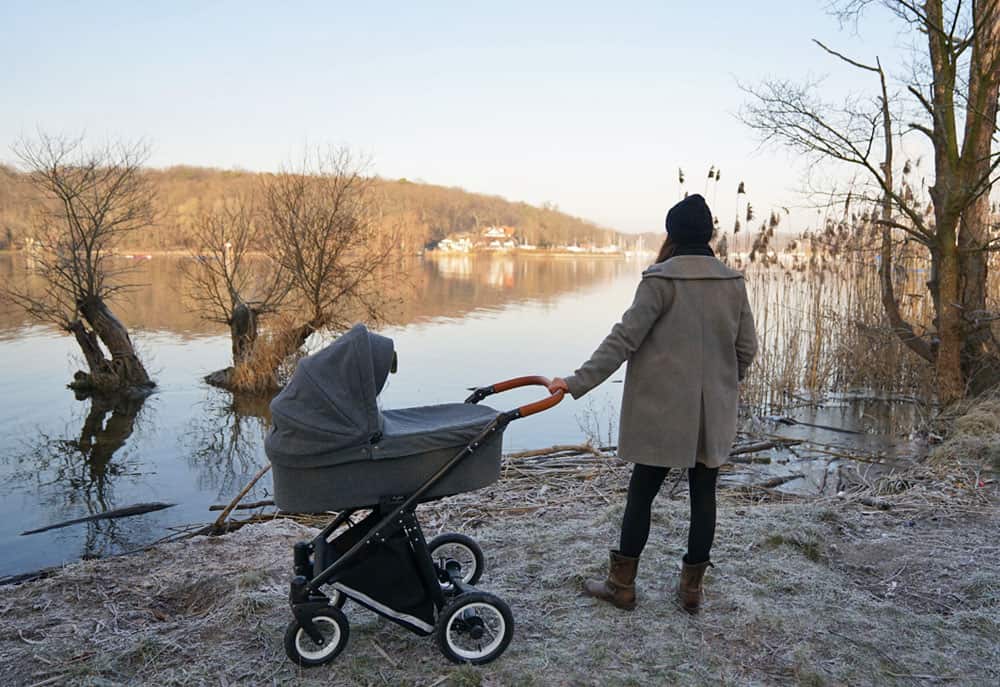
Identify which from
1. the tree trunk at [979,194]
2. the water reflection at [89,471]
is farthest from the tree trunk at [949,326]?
the water reflection at [89,471]

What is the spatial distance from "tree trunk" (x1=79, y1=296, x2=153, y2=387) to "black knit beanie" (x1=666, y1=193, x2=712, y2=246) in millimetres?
12592

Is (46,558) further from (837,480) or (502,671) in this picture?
(837,480)

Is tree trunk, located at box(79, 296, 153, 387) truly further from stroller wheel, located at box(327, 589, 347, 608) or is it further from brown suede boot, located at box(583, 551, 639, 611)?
brown suede boot, located at box(583, 551, 639, 611)

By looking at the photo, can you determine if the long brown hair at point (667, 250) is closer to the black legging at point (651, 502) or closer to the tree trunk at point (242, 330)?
the black legging at point (651, 502)

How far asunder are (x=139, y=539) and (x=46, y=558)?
682 millimetres

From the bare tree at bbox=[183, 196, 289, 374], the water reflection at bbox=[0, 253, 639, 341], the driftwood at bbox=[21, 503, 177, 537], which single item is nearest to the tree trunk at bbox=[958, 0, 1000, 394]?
the driftwood at bbox=[21, 503, 177, 537]

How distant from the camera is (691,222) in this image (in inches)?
121

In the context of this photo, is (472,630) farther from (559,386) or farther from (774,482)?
(774,482)

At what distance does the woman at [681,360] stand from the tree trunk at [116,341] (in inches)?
489

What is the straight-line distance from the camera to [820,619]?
3.27 metres

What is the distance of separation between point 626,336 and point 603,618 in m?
1.24

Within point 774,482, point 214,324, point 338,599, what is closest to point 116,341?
point 214,324

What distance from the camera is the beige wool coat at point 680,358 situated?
300cm

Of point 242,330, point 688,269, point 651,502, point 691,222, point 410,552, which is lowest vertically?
point 242,330
